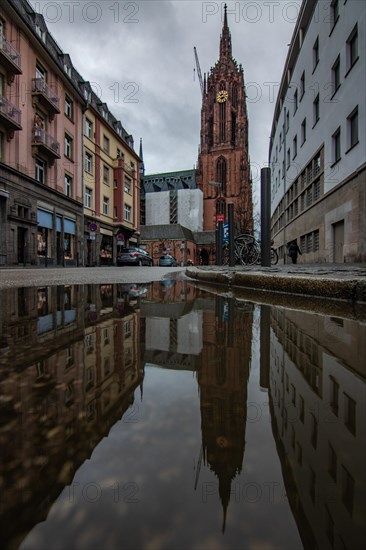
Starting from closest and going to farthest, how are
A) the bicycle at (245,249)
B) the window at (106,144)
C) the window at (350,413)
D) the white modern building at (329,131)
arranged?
the window at (350,413), the white modern building at (329,131), the bicycle at (245,249), the window at (106,144)

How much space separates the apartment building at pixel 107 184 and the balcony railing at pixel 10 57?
8.64 m

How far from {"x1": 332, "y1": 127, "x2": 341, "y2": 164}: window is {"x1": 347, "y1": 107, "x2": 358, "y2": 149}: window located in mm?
1175

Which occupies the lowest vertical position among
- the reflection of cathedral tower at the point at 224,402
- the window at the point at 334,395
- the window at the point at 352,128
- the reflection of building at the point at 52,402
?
the reflection of cathedral tower at the point at 224,402

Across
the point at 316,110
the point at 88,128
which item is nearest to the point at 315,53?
the point at 316,110

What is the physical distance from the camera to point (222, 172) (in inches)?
2375

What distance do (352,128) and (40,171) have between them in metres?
16.1

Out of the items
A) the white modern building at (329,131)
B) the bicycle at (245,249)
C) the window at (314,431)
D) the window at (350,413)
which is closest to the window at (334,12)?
the white modern building at (329,131)

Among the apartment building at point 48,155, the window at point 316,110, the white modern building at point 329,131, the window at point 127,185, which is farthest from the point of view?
the window at point 127,185

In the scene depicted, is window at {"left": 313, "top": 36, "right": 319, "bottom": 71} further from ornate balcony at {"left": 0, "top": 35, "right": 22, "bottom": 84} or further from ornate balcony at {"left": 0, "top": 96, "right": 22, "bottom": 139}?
ornate balcony at {"left": 0, "top": 96, "right": 22, "bottom": 139}

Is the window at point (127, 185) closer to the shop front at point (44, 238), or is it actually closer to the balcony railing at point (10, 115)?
the shop front at point (44, 238)

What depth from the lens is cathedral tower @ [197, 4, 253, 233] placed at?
58.6 metres

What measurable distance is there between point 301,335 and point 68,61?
89.3 ft

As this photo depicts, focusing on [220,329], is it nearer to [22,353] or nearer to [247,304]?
[22,353]

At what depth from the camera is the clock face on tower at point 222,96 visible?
5832 cm
